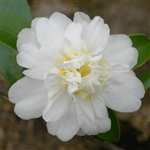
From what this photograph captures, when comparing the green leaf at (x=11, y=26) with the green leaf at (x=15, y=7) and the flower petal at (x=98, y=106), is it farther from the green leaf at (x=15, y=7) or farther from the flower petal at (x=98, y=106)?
the flower petal at (x=98, y=106)

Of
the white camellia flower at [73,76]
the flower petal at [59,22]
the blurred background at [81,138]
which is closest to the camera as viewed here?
the white camellia flower at [73,76]

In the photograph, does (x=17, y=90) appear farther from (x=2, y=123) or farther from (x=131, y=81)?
(x=2, y=123)

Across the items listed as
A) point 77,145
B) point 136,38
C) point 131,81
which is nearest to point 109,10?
point 77,145

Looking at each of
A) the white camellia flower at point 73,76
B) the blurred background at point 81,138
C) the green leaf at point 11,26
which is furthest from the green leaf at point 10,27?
the blurred background at point 81,138

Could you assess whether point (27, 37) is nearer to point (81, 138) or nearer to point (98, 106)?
point (98, 106)

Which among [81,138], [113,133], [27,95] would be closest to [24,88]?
[27,95]

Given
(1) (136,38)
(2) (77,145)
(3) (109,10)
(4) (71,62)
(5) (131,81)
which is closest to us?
(4) (71,62)

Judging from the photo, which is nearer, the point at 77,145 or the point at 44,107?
the point at 44,107
